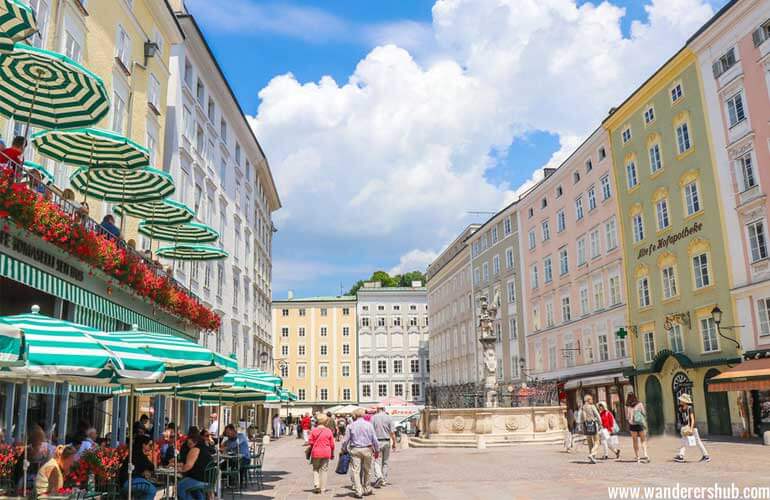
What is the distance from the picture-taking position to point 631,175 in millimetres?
40188

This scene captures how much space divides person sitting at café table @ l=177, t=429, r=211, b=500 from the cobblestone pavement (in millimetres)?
3929

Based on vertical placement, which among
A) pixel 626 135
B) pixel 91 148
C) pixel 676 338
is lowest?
pixel 676 338

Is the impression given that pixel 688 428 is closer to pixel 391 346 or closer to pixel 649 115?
pixel 649 115

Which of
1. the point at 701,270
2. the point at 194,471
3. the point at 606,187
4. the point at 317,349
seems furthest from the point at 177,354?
the point at 317,349

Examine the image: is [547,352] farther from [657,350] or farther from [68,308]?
[68,308]

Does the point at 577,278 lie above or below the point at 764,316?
above

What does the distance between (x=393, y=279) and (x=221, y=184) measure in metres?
66.5

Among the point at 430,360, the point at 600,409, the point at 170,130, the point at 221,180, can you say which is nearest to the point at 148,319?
the point at 170,130

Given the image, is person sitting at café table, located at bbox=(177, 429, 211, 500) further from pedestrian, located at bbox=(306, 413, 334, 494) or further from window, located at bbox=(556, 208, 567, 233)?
window, located at bbox=(556, 208, 567, 233)

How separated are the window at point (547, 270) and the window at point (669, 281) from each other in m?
14.6

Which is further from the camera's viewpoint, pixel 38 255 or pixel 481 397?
pixel 481 397

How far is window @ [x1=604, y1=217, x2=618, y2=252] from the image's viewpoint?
41.8m

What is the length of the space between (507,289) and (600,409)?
37.4 m

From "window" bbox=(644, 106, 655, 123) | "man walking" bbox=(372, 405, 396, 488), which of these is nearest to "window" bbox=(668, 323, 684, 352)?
"window" bbox=(644, 106, 655, 123)
